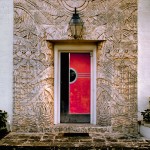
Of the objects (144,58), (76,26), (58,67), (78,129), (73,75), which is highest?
(76,26)

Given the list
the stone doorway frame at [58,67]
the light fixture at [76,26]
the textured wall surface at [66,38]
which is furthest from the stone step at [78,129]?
the light fixture at [76,26]

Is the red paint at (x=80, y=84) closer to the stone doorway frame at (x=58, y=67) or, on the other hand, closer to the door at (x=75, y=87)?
the door at (x=75, y=87)

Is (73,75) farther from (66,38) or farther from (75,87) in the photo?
(66,38)

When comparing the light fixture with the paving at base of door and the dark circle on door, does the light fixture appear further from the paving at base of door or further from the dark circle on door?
the paving at base of door

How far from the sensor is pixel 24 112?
24.7ft

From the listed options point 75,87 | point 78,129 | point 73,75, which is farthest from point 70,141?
point 73,75

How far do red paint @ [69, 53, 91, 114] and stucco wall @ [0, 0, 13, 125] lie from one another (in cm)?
147

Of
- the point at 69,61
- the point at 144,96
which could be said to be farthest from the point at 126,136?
the point at 69,61

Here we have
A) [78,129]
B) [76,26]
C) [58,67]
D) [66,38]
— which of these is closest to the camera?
[76,26]

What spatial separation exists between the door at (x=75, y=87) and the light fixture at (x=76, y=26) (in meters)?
0.72

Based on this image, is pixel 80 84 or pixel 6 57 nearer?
pixel 6 57

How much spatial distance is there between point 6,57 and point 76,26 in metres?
1.80

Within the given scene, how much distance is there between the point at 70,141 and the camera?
260 inches

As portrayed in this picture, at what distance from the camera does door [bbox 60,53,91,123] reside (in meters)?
7.91
